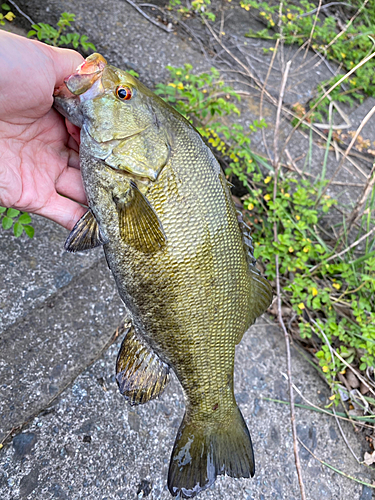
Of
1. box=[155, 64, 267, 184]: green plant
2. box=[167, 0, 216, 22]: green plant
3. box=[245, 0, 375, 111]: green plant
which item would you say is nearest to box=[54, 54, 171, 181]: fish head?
box=[155, 64, 267, 184]: green plant

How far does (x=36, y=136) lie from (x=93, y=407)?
1.43 metres

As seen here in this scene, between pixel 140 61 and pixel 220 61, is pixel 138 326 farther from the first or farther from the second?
pixel 220 61

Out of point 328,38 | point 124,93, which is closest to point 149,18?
point 328,38

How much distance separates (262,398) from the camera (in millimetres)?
2230

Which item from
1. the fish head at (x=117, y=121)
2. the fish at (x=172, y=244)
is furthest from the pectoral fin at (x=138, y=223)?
the fish head at (x=117, y=121)

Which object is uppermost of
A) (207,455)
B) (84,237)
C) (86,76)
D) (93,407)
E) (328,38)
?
(328,38)

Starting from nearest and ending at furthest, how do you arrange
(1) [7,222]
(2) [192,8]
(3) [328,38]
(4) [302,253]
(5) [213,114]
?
(1) [7,222] → (5) [213,114] → (4) [302,253] → (2) [192,8] → (3) [328,38]

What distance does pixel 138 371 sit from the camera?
1679 mm

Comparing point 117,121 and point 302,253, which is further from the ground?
point 117,121

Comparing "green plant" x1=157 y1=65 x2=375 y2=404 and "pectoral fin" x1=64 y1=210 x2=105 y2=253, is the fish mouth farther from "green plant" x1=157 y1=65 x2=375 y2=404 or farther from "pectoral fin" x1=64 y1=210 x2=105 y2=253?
"green plant" x1=157 y1=65 x2=375 y2=404

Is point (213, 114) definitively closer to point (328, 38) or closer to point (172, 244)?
point (172, 244)

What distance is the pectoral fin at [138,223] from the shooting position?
1456 millimetres

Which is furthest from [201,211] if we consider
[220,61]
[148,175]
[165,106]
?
[220,61]

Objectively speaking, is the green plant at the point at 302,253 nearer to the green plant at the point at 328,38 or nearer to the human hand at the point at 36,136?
the human hand at the point at 36,136
